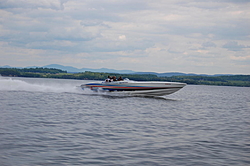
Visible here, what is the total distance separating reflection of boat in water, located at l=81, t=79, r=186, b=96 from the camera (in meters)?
35.5

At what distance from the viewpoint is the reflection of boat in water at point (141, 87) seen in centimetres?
3553

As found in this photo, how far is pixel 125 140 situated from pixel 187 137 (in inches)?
129

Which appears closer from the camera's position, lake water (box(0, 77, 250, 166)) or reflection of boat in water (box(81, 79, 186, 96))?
lake water (box(0, 77, 250, 166))

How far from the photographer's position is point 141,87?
3666cm

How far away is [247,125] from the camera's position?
757 inches

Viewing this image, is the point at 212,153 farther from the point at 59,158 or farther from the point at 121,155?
the point at 59,158

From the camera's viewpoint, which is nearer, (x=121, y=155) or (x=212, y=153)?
(x=121, y=155)

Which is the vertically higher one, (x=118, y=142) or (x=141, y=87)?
(x=141, y=87)

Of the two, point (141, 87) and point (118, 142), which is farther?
point (141, 87)

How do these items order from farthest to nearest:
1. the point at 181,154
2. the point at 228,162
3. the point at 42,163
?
the point at 181,154
the point at 228,162
the point at 42,163

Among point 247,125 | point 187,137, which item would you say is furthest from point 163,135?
point 247,125

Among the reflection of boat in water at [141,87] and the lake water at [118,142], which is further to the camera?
the reflection of boat in water at [141,87]

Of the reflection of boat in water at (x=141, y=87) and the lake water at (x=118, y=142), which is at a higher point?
the reflection of boat in water at (x=141, y=87)

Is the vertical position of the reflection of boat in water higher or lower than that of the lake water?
higher
